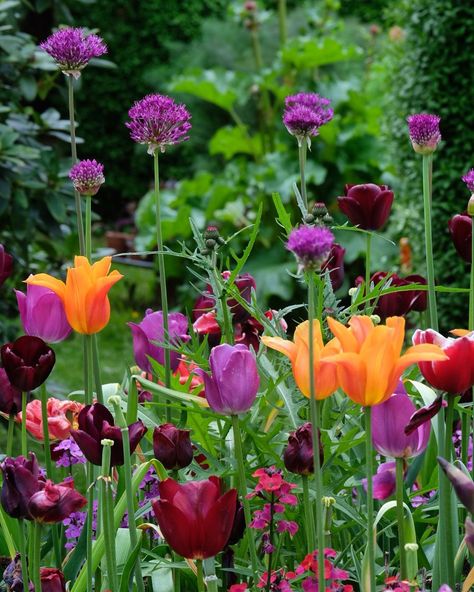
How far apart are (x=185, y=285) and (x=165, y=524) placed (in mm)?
5396

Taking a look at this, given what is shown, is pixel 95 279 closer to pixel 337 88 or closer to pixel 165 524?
pixel 165 524

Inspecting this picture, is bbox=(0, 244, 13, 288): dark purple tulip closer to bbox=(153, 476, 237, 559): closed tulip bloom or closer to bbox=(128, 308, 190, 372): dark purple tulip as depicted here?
bbox=(128, 308, 190, 372): dark purple tulip

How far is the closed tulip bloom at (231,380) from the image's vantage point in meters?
1.26

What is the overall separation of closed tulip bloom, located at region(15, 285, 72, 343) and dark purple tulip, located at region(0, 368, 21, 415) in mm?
91

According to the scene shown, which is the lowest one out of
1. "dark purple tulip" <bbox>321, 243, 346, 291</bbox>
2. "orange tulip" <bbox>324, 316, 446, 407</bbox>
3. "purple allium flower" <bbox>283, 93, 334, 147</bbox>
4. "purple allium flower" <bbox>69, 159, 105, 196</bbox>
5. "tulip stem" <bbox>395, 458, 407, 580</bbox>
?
"tulip stem" <bbox>395, 458, 407, 580</bbox>

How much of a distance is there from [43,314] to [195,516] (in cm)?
53

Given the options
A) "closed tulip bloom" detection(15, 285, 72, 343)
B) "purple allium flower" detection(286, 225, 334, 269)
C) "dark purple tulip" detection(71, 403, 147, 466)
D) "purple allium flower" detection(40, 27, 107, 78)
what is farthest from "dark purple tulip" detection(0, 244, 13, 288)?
"purple allium flower" detection(286, 225, 334, 269)

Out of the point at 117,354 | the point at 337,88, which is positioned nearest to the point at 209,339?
the point at 117,354

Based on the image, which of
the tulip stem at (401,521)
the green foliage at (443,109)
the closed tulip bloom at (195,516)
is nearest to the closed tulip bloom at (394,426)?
the tulip stem at (401,521)

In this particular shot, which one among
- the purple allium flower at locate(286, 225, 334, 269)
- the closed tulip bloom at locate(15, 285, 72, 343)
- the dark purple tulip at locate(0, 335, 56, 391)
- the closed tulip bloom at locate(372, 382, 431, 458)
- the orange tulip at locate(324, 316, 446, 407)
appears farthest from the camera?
the closed tulip bloom at locate(15, 285, 72, 343)

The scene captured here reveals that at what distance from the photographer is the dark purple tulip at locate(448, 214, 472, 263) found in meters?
1.63

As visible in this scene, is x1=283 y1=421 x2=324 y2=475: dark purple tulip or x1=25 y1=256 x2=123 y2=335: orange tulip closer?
x1=283 y1=421 x2=324 y2=475: dark purple tulip

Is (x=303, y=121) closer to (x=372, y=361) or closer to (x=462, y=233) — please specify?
(x=462, y=233)

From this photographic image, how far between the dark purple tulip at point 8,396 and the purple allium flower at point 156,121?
38 centimetres
